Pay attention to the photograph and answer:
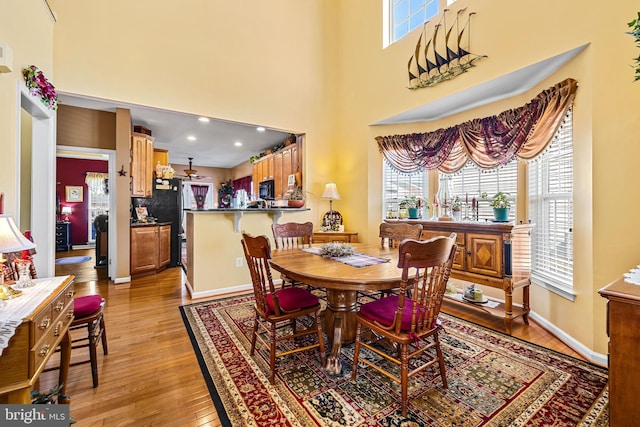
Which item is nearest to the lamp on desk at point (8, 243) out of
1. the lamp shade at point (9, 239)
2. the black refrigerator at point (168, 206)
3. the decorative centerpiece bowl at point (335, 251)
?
the lamp shade at point (9, 239)

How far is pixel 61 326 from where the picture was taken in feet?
4.84

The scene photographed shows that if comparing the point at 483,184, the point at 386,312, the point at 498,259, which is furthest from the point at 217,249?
the point at 483,184

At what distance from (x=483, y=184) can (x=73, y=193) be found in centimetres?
1023

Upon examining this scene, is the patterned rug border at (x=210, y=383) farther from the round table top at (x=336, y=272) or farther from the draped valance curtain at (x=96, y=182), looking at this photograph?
the draped valance curtain at (x=96, y=182)

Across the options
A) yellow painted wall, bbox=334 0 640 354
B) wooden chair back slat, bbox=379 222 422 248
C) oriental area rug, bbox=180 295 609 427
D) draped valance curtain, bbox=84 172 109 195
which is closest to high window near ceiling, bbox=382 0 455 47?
yellow painted wall, bbox=334 0 640 354

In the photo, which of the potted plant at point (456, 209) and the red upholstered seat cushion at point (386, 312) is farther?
the potted plant at point (456, 209)

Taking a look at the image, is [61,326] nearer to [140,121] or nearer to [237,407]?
[237,407]

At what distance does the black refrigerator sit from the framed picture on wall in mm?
4594

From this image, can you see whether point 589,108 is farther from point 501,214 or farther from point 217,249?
point 217,249

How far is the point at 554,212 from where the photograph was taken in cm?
266

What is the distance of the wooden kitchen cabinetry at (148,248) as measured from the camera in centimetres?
447

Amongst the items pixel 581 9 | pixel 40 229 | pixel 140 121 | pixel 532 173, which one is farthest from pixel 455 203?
pixel 140 121

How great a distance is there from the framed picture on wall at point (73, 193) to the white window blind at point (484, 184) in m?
9.81

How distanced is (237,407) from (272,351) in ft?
1.15
